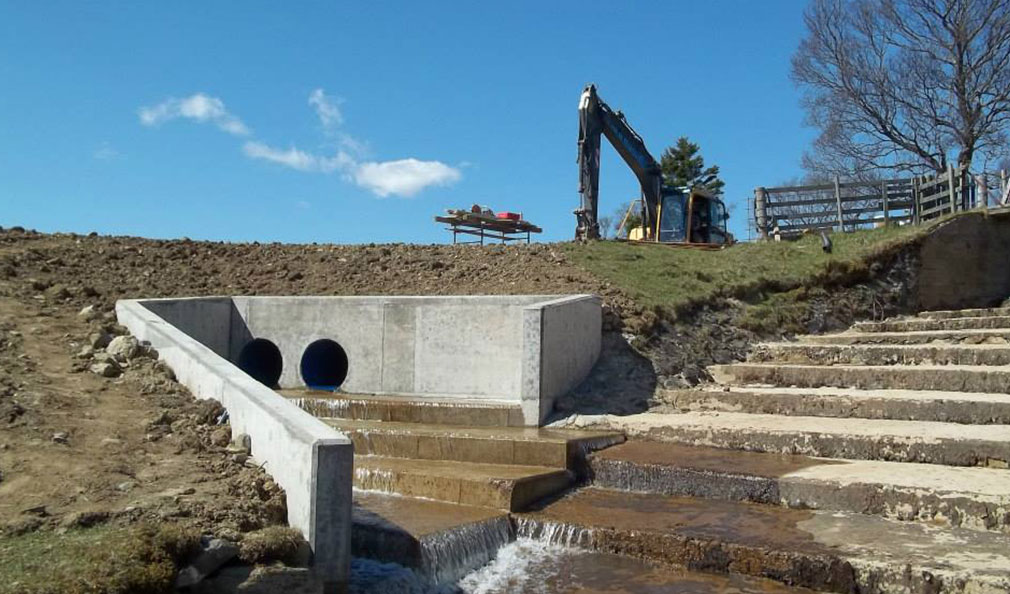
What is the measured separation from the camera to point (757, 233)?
759 inches

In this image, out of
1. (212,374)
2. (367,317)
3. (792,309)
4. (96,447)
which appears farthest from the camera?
(792,309)

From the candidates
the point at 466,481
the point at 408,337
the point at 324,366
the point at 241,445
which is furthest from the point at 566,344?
the point at 324,366

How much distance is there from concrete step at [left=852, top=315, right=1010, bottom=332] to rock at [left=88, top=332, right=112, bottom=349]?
432 inches

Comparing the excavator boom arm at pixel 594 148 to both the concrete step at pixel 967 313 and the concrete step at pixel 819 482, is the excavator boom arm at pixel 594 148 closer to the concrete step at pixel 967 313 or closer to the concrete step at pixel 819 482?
the concrete step at pixel 967 313

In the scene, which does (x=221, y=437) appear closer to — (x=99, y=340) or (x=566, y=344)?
(x=99, y=340)

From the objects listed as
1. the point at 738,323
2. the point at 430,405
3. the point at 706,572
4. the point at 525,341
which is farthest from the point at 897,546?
the point at 738,323

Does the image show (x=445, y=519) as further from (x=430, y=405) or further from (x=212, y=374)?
(x=430, y=405)

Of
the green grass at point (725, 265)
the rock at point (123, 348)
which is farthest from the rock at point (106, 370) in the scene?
the green grass at point (725, 265)

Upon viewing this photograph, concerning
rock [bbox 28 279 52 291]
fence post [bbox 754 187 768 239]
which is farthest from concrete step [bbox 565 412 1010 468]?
fence post [bbox 754 187 768 239]

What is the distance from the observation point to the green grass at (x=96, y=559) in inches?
146

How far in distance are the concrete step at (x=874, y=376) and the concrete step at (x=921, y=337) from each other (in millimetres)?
1349

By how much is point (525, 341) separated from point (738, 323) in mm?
4478

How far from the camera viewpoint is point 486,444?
8055 mm

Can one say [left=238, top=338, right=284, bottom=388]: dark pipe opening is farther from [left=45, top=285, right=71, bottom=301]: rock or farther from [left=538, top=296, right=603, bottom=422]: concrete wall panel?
[left=538, top=296, right=603, bottom=422]: concrete wall panel
